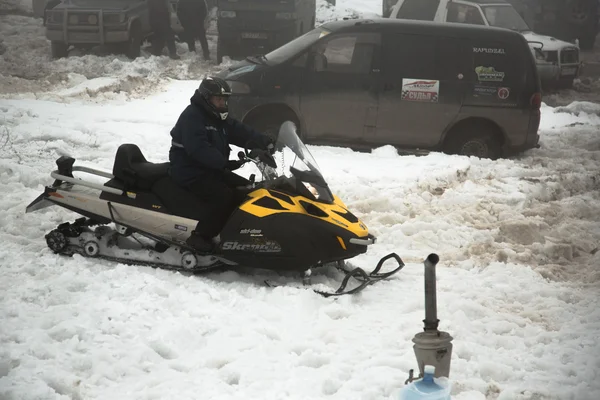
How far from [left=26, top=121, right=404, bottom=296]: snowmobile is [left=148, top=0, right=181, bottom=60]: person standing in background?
1365cm

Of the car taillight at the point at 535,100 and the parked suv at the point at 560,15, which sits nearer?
the car taillight at the point at 535,100

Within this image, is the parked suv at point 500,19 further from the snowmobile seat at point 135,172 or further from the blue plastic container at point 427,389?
the blue plastic container at point 427,389

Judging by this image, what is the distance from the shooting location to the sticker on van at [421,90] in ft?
39.6

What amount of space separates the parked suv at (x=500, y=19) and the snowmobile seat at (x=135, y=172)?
39.8 feet

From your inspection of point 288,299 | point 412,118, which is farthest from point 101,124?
point 288,299

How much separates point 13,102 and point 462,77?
7036 millimetres

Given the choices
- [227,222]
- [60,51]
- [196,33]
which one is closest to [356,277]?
[227,222]

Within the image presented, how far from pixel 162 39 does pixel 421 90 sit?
1093 cm

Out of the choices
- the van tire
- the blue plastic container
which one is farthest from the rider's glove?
the van tire

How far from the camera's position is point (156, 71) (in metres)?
19.5

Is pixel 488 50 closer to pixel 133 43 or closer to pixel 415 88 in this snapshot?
pixel 415 88

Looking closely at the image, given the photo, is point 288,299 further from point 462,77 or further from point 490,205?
point 462,77

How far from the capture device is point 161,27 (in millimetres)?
21016

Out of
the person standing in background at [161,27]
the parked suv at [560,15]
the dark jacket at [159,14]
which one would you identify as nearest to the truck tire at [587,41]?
the parked suv at [560,15]
